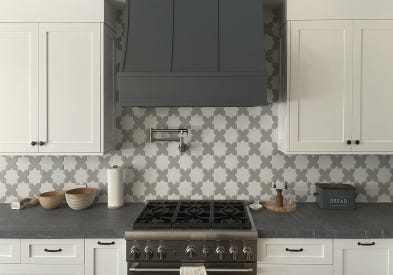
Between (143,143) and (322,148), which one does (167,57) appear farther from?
(322,148)

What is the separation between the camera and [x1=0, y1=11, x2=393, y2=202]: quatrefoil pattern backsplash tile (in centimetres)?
266

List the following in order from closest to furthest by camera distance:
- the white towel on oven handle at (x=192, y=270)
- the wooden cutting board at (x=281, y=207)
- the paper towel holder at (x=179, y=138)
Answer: the white towel on oven handle at (x=192, y=270)
the wooden cutting board at (x=281, y=207)
the paper towel holder at (x=179, y=138)

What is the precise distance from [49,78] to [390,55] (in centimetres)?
242

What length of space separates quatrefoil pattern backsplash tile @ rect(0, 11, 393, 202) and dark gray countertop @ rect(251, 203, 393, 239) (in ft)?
0.92

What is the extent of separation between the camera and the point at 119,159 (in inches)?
106

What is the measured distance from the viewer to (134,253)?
1.97 meters

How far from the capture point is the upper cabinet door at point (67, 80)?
7.56ft

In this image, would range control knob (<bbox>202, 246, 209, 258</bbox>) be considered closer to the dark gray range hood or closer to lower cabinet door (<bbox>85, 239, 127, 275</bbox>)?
lower cabinet door (<bbox>85, 239, 127, 275</bbox>)

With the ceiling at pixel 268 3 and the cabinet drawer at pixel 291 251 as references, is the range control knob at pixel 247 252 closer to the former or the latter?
the cabinet drawer at pixel 291 251

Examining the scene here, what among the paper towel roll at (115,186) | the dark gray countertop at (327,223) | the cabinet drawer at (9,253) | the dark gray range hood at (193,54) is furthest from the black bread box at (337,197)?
the cabinet drawer at (9,253)

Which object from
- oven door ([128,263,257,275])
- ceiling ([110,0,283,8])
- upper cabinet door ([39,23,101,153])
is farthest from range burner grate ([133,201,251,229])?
ceiling ([110,0,283,8])

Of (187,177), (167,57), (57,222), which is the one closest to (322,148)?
(187,177)

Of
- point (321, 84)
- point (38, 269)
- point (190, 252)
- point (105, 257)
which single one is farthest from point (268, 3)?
point (38, 269)

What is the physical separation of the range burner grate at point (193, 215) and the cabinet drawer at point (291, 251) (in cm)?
18
